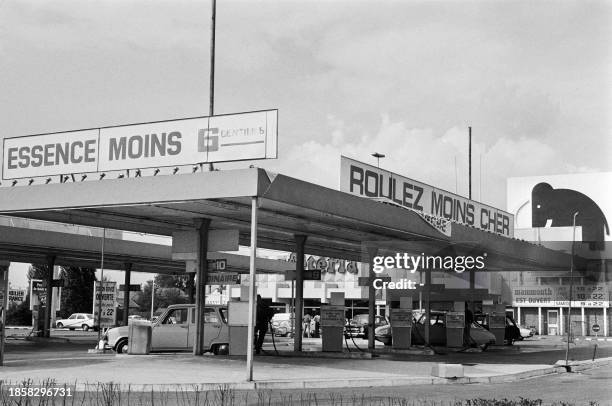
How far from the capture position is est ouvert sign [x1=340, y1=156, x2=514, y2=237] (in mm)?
23500

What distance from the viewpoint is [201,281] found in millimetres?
23344

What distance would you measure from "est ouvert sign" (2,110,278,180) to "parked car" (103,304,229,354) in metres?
4.89

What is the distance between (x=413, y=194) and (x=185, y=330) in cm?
811

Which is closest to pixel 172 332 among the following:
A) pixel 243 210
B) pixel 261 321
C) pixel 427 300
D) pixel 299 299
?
pixel 261 321

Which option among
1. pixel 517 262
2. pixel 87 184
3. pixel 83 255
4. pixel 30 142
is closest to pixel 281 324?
pixel 83 255

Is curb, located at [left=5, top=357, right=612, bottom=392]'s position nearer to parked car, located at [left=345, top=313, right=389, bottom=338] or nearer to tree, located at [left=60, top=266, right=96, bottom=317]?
parked car, located at [left=345, top=313, right=389, bottom=338]

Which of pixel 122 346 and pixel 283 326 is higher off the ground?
pixel 122 346

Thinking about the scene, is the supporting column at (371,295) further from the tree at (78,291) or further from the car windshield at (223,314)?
the tree at (78,291)

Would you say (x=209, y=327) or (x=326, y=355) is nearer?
(x=209, y=327)

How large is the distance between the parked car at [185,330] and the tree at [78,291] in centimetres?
6365

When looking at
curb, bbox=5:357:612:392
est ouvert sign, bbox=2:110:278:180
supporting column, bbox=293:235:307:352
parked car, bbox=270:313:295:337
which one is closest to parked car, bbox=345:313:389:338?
parked car, bbox=270:313:295:337

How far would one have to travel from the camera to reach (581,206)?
6988 cm

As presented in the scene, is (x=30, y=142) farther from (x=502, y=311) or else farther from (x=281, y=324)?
(x=281, y=324)

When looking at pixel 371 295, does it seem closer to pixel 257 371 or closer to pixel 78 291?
pixel 257 371
